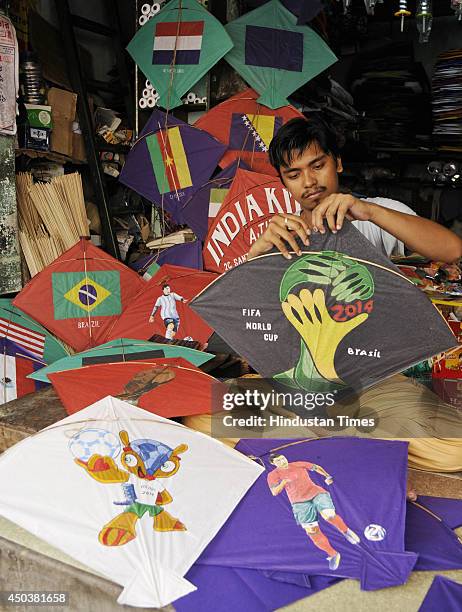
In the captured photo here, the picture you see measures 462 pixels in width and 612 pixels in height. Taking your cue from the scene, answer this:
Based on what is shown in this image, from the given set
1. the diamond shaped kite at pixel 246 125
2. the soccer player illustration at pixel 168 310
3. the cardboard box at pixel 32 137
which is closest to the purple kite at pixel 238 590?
the soccer player illustration at pixel 168 310

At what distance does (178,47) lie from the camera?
4648 mm


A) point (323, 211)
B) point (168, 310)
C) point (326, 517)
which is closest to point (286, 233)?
point (323, 211)

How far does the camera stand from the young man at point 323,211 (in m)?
2.13

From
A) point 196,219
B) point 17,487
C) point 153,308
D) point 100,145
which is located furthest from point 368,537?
point 100,145

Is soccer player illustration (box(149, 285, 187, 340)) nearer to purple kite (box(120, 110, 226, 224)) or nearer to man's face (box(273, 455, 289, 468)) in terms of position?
purple kite (box(120, 110, 226, 224))

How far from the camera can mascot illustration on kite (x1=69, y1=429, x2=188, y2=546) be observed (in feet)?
6.66

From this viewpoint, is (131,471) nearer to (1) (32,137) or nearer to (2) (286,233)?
(2) (286,233)

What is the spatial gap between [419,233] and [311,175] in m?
0.53

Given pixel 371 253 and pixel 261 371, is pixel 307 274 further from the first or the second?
pixel 261 371

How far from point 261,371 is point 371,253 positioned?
0.63 meters

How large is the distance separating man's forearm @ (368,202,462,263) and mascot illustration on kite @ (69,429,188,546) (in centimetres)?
106

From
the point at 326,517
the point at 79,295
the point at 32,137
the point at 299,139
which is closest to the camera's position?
the point at 326,517

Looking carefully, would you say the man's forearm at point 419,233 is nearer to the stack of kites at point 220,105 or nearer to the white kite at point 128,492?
the white kite at point 128,492

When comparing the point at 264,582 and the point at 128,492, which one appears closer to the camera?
the point at 264,582
